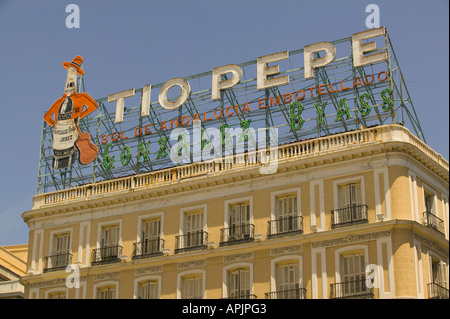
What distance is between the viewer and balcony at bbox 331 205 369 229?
57.0 meters

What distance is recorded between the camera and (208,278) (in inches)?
2373

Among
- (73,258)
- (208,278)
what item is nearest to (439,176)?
(208,278)

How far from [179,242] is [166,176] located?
515 cm

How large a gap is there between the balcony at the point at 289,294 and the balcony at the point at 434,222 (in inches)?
337

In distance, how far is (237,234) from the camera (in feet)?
199

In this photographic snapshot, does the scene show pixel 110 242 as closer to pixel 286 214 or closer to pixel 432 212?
pixel 286 214

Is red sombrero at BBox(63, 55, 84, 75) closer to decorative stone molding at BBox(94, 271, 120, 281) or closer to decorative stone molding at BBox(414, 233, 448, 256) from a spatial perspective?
decorative stone molding at BBox(94, 271, 120, 281)

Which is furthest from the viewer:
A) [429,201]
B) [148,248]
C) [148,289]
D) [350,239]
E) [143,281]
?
[148,248]

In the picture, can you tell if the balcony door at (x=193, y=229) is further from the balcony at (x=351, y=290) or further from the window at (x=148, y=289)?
the balcony at (x=351, y=290)

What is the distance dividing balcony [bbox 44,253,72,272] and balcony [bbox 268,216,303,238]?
1493 cm

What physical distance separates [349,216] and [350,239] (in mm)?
1537

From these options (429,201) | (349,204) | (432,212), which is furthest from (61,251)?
(432,212)

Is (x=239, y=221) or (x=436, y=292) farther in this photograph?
(x=239, y=221)
